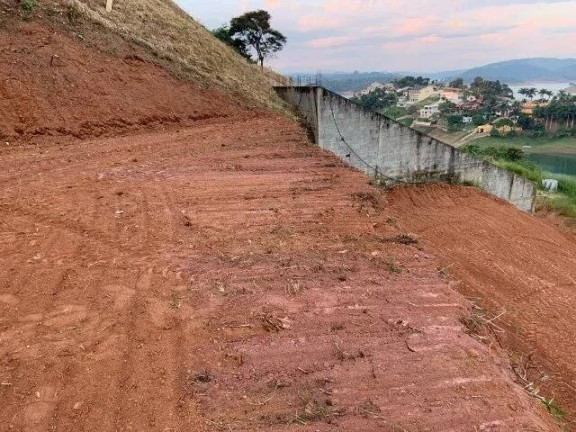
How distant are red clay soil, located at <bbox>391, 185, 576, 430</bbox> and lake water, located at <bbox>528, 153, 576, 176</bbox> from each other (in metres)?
32.8

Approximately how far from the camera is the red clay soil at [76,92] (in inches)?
365

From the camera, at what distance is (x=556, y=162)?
4822 centimetres

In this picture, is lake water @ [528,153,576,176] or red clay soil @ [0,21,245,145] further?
lake water @ [528,153,576,176]

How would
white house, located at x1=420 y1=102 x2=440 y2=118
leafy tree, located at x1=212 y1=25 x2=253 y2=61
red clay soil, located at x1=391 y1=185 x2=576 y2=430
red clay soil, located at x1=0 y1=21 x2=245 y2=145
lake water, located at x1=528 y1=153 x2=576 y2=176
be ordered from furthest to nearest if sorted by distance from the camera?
white house, located at x1=420 y1=102 x2=440 y2=118 < lake water, located at x1=528 y1=153 x2=576 y2=176 < leafy tree, located at x1=212 y1=25 x2=253 y2=61 < red clay soil, located at x1=0 y1=21 x2=245 y2=145 < red clay soil, located at x1=391 y1=185 x2=576 y2=430

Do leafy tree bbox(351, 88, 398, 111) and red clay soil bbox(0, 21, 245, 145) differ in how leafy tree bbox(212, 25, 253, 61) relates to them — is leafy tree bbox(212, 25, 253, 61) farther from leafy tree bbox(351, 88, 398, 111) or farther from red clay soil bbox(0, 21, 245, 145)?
leafy tree bbox(351, 88, 398, 111)

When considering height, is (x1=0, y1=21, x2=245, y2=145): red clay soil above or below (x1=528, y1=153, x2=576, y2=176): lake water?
above

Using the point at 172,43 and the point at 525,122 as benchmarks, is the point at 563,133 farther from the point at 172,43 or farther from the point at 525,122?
the point at 172,43

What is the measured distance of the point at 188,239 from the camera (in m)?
5.68

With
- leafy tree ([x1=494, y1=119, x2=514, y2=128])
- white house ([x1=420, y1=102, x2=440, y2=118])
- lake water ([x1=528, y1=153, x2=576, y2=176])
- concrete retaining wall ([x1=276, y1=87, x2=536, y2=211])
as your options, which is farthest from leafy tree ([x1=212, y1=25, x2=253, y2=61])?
white house ([x1=420, y1=102, x2=440, y2=118])

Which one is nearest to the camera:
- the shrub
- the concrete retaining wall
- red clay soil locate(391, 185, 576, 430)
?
red clay soil locate(391, 185, 576, 430)

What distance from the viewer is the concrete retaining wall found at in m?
12.8

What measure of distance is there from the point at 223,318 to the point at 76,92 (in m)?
7.53

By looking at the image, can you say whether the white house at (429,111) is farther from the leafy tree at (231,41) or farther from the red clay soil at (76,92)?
the red clay soil at (76,92)

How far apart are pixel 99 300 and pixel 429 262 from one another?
356 cm
